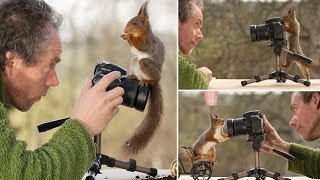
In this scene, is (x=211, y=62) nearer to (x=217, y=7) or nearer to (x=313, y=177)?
(x=217, y=7)

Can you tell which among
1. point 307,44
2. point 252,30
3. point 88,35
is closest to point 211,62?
point 252,30

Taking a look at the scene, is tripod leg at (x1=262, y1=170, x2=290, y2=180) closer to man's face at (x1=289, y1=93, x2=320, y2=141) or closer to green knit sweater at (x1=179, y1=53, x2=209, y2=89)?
man's face at (x1=289, y1=93, x2=320, y2=141)

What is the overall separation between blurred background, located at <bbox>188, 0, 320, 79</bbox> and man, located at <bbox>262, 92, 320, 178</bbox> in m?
0.10

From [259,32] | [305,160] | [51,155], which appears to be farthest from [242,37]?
[51,155]

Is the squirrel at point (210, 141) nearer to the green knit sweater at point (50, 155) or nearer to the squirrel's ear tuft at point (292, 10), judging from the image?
the squirrel's ear tuft at point (292, 10)

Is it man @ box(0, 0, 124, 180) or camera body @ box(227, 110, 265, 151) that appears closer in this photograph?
man @ box(0, 0, 124, 180)

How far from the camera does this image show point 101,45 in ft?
7.16

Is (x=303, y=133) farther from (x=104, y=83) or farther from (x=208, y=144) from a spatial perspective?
(x=104, y=83)

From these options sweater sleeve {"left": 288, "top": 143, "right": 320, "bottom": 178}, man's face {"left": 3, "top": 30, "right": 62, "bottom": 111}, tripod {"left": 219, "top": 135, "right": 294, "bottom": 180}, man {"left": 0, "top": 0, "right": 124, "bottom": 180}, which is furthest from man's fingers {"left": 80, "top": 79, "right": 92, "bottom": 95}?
sweater sleeve {"left": 288, "top": 143, "right": 320, "bottom": 178}

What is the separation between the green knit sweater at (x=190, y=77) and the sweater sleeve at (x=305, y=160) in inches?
15.3

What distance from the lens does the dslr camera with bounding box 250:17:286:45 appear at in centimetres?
199

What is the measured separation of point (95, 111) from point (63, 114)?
1015 millimetres

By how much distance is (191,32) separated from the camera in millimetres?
2037

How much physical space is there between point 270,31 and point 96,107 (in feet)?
3.25
